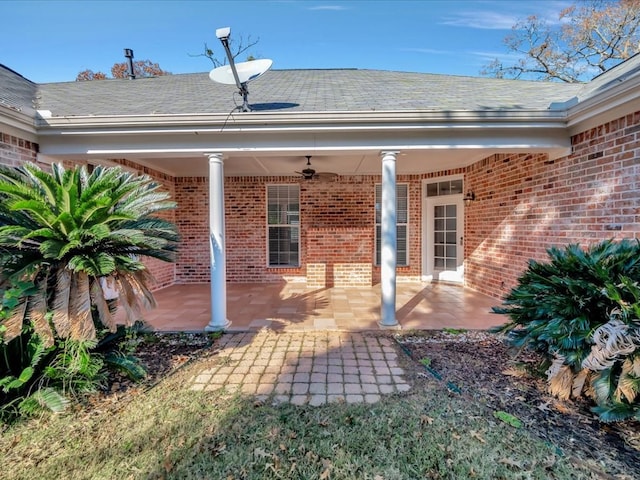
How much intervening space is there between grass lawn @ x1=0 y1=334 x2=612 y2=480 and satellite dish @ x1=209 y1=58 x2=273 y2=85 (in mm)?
4181

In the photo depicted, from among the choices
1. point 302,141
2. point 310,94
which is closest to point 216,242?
point 302,141

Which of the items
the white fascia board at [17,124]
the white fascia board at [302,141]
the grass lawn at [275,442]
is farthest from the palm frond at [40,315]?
the white fascia board at [17,124]

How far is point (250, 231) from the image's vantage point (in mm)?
7758

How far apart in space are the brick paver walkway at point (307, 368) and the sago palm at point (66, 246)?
1.16 metres

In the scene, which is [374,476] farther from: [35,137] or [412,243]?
[412,243]

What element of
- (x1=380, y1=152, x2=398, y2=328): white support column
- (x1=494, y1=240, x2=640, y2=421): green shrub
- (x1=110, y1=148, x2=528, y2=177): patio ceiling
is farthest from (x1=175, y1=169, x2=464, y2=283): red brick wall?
(x1=494, y1=240, x2=640, y2=421): green shrub

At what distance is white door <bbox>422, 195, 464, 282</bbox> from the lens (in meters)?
7.11

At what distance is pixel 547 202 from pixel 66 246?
6129 mm

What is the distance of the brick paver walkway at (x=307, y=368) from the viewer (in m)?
2.70

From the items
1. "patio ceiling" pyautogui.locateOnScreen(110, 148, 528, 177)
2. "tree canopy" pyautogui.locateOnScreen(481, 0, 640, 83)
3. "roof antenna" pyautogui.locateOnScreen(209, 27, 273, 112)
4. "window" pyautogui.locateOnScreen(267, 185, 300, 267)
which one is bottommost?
"window" pyautogui.locateOnScreen(267, 185, 300, 267)

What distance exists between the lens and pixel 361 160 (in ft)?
19.9

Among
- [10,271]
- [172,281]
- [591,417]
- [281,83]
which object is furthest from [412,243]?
[10,271]

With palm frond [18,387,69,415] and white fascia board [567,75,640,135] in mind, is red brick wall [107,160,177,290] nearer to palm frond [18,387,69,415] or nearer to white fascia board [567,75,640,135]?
palm frond [18,387,69,415]

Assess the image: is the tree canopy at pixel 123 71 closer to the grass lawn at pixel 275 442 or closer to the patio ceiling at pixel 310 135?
the patio ceiling at pixel 310 135
